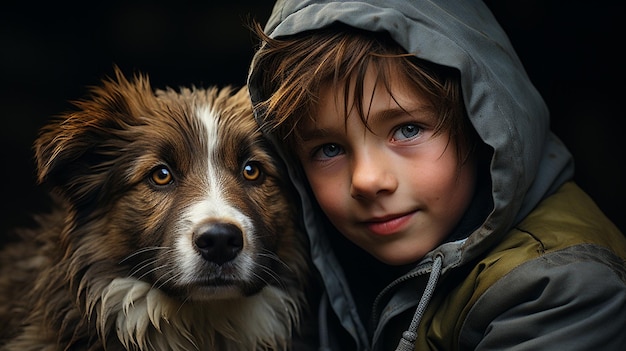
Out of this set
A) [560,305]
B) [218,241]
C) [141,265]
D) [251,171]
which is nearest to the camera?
[560,305]

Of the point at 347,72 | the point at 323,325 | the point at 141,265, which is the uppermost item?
the point at 347,72

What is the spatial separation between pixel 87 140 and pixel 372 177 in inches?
41.5

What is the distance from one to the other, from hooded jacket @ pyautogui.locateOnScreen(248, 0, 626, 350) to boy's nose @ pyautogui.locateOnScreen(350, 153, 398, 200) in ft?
0.89

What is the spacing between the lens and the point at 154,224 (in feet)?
9.17

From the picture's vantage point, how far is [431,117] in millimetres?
2615

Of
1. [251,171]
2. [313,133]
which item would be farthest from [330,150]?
[251,171]

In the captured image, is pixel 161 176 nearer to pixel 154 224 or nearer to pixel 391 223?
pixel 154 224

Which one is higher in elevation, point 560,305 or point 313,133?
point 313,133

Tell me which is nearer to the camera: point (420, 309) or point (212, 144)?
point (420, 309)

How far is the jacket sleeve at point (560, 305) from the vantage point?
7.34 feet

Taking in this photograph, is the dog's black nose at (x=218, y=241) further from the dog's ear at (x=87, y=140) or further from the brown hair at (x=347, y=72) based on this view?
the dog's ear at (x=87, y=140)

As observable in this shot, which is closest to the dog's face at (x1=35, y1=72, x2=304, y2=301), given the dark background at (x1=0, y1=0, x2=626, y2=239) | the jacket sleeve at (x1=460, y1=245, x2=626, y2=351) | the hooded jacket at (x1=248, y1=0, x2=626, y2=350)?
the hooded jacket at (x1=248, y1=0, x2=626, y2=350)

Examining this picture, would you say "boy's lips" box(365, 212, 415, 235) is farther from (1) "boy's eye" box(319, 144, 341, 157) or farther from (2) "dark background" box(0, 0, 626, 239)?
(2) "dark background" box(0, 0, 626, 239)

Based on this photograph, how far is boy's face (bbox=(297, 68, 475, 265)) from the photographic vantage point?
8.45ft
